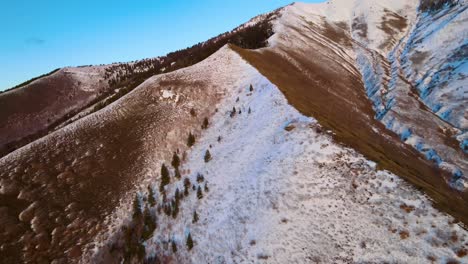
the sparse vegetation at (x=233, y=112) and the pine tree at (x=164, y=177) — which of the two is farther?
the sparse vegetation at (x=233, y=112)

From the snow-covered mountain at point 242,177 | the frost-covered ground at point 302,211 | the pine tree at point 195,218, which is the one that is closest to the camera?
the frost-covered ground at point 302,211

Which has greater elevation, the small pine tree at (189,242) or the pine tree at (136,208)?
the pine tree at (136,208)

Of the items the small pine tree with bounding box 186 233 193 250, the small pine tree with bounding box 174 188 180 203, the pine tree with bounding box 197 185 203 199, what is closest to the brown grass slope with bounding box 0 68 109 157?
the small pine tree with bounding box 174 188 180 203

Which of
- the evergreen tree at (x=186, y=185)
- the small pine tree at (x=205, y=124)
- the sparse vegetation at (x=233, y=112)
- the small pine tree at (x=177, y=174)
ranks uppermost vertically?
the sparse vegetation at (x=233, y=112)

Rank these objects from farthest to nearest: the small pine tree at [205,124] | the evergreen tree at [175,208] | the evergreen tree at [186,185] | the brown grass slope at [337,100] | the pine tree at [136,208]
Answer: the small pine tree at [205,124] < the evergreen tree at [186,185] < the brown grass slope at [337,100] < the pine tree at [136,208] < the evergreen tree at [175,208]

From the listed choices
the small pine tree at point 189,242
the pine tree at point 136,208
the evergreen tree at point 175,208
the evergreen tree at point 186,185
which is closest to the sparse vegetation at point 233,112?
the evergreen tree at point 186,185

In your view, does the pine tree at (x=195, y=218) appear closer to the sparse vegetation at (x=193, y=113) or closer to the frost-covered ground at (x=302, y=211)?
the frost-covered ground at (x=302, y=211)

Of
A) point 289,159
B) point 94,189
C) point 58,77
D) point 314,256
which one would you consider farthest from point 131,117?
point 58,77
